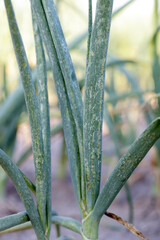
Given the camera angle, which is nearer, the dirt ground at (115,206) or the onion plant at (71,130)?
the onion plant at (71,130)

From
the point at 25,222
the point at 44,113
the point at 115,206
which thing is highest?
the point at 44,113

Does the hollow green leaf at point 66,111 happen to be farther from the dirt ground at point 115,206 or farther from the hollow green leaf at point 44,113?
the dirt ground at point 115,206

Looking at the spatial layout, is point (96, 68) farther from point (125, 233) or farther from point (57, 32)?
point (125, 233)

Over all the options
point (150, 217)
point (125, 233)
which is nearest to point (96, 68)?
point (125, 233)

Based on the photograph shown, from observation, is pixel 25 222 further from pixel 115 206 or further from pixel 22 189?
pixel 115 206

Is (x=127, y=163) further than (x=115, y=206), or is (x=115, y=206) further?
(x=115, y=206)

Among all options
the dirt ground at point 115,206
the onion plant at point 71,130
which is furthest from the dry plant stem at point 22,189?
the dirt ground at point 115,206

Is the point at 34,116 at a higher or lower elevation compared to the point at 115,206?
higher

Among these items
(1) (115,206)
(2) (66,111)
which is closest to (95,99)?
(2) (66,111)
